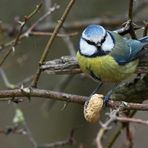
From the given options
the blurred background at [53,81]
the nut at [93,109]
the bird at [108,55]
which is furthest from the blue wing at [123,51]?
the blurred background at [53,81]

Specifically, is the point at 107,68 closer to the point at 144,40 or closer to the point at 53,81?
the point at 144,40

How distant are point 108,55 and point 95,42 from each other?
14 centimetres

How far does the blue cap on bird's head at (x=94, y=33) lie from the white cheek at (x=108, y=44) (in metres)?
0.06

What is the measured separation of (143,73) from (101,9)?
234 centimetres

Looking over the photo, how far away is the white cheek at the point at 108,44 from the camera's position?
282cm

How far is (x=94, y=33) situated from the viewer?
8.95ft

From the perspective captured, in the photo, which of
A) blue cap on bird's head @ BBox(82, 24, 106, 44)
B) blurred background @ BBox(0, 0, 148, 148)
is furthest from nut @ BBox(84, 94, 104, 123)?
blurred background @ BBox(0, 0, 148, 148)

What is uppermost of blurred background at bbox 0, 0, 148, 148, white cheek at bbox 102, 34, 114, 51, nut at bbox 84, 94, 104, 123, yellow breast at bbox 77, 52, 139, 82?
nut at bbox 84, 94, 104, 123

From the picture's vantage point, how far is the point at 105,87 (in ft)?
16.0

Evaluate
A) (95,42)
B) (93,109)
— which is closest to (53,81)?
(95,42)

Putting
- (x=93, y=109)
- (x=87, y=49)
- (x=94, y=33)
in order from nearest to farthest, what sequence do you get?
(x=93, y=109)
(x=94, y=33)
(x=87, y=49)

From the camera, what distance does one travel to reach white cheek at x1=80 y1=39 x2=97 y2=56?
282 cm

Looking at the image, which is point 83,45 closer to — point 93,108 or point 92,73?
point 92,73

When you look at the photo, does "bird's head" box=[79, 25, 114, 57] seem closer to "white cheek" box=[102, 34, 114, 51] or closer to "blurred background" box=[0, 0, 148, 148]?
"white cheek" box=[102, 34, 114, 51]
